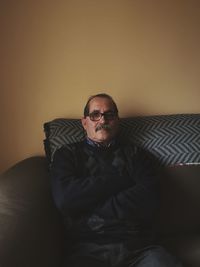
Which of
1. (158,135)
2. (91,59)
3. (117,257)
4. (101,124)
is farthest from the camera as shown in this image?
(91,59)

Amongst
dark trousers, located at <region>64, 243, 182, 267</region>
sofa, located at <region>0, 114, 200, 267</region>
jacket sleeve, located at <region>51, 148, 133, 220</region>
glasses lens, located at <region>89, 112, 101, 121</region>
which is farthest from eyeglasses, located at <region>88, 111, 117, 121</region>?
dark trousers, located at <region>64, 243, 182, 267</region>

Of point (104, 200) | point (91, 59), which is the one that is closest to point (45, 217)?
point (104, 200)

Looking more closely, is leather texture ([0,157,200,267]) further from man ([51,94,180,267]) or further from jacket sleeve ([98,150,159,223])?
jacket sleeve ([98,150,159,223])

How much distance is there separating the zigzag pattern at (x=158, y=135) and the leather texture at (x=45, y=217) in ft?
0.23

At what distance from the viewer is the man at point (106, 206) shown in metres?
1.39

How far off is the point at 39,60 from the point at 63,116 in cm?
33

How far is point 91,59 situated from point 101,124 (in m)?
0.47

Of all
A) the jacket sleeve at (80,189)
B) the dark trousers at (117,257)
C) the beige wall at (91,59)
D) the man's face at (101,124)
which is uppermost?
the beige wall at (91,59)

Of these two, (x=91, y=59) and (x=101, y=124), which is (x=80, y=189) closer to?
(x=101, y=124)

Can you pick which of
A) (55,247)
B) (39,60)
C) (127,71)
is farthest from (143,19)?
(55,247)

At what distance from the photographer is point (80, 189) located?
4.75 feet

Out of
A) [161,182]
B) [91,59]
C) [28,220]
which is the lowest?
[161,182]

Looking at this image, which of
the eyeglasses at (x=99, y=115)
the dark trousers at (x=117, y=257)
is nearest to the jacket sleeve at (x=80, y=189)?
the dark trousers at (x=117, y=257)

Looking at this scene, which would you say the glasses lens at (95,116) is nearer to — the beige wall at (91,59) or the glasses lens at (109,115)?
the glasses lens at (109,115)
